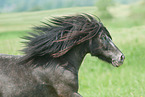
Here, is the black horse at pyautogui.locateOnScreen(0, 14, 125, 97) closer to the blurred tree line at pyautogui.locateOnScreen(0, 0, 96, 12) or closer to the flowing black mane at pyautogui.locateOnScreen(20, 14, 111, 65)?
the flowing black mane at pyautogui.locateOnScreen(20, 14, 111, 65)

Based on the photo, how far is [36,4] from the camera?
45.2 feet

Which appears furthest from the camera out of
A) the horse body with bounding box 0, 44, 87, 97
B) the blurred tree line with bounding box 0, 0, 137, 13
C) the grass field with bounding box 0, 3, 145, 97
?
the blurred tree line with bounding box 0, 0, 137, 13

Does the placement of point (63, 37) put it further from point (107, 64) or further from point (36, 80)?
point (107, 64)

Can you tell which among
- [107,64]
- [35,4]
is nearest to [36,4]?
[35,4]

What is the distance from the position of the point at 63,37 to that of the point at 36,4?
34.1 ft

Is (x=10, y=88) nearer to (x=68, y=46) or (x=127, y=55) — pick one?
(x=68, y=46)

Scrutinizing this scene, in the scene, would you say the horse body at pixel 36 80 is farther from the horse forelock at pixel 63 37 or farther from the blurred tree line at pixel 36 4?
the blurred tree line at pixel 36 4

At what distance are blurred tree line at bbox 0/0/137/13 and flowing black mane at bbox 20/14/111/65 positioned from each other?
9.17 meters

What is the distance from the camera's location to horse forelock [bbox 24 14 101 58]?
3.79m

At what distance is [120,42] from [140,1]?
6.90 meters

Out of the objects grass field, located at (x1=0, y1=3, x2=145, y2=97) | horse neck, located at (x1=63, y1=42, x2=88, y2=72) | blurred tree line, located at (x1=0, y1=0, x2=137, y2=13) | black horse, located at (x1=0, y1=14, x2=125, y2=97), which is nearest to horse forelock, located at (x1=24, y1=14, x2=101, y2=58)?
black horse, located at (x1=0, y1=14, x2=125, y2=97)

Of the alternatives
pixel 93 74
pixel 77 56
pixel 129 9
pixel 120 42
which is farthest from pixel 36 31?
pixel 129 9

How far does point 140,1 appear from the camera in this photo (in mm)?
16906

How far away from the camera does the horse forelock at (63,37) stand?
379cm
